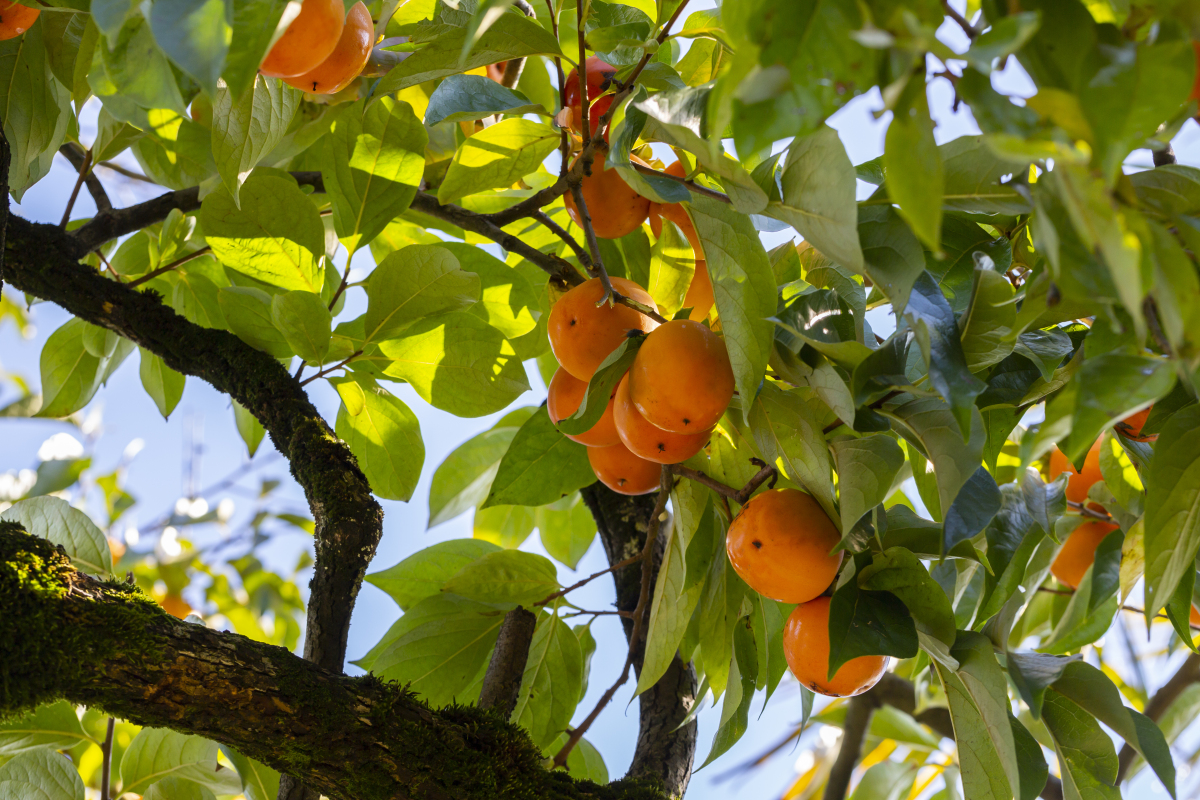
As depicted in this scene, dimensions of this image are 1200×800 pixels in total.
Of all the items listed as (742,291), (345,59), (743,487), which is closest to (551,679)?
(743,487)

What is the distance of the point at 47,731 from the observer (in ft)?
2.90

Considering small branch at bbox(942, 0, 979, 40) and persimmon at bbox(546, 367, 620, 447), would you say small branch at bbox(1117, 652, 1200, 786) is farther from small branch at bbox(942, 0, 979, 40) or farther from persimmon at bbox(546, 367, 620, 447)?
small branch at bbox(942, 0, 979, 40)

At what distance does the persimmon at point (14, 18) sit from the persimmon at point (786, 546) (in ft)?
2.65

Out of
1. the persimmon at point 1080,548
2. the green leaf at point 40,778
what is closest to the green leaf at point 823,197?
the persimmon at point 1080,548

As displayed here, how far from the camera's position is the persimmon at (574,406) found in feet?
2.45

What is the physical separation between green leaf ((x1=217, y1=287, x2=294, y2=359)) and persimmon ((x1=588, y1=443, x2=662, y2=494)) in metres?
0.39

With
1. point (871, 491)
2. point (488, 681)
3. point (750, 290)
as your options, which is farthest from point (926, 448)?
point (488, 681)

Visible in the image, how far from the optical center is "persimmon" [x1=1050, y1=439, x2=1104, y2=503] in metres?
1.03

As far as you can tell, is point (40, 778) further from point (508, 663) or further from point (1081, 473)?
point (1081, 473)

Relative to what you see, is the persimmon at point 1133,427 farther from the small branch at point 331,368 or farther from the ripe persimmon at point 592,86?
the small branch at point 331,368

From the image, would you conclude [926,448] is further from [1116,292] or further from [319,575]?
[319,575]

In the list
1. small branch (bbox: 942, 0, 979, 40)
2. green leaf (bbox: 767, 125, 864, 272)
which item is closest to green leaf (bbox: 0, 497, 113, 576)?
green leaf (bbox: 767, 125, 864, 272)

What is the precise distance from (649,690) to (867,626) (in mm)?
565

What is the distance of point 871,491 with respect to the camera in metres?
0.55
